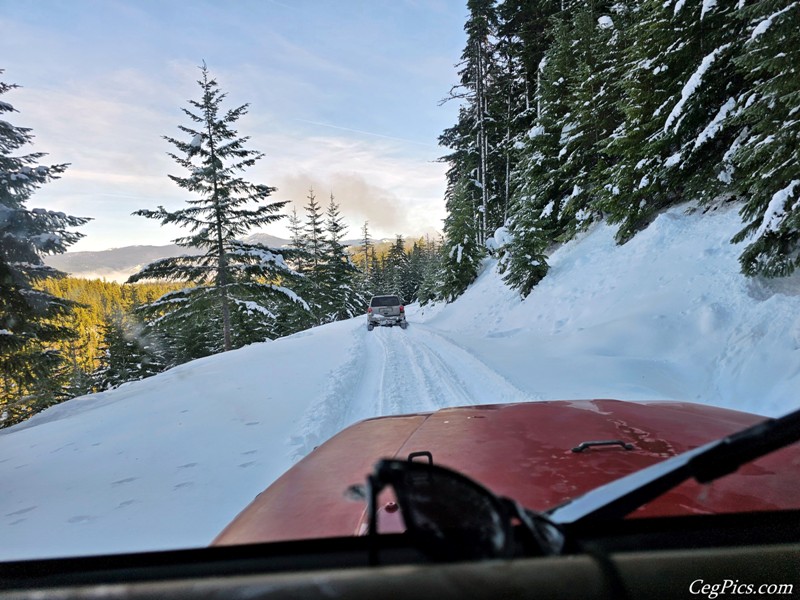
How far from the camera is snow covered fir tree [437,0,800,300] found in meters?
6.16

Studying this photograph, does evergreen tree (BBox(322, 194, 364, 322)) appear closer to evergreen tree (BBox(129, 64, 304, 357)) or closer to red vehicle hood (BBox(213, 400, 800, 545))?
evergreen tree (BBox(129, 64, 304, 357))

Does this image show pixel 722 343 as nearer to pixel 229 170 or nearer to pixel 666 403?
pixel 666 403

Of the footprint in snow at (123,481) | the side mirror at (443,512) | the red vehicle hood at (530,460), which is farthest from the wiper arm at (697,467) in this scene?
the footprint in snow at (123,481)

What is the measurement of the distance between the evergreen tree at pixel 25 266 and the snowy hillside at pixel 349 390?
3680mm

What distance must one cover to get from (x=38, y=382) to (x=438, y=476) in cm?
1612

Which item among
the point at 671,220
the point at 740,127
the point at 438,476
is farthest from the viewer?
the point at 671,220

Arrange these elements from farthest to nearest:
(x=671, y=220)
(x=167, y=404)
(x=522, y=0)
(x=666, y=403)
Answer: (x=522, y=0), (x=671, y=220), (x=167, y=404), (x=666, y=403)

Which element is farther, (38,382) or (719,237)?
(38,382)

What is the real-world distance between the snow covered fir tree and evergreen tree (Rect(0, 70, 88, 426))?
1581cm

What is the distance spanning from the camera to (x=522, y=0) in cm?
2539

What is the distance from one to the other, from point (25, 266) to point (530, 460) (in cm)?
1497

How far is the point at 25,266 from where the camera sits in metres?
11.3

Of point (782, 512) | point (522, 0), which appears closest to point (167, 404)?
point (782, 512)

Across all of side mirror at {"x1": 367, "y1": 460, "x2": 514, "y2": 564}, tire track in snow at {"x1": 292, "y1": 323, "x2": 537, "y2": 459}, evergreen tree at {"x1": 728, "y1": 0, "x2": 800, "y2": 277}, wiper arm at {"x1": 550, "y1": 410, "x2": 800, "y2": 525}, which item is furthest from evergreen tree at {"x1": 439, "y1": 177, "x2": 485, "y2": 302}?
side mirror at {"x1": 367, "y1": 460, "x2": 514, "y2": 564}
